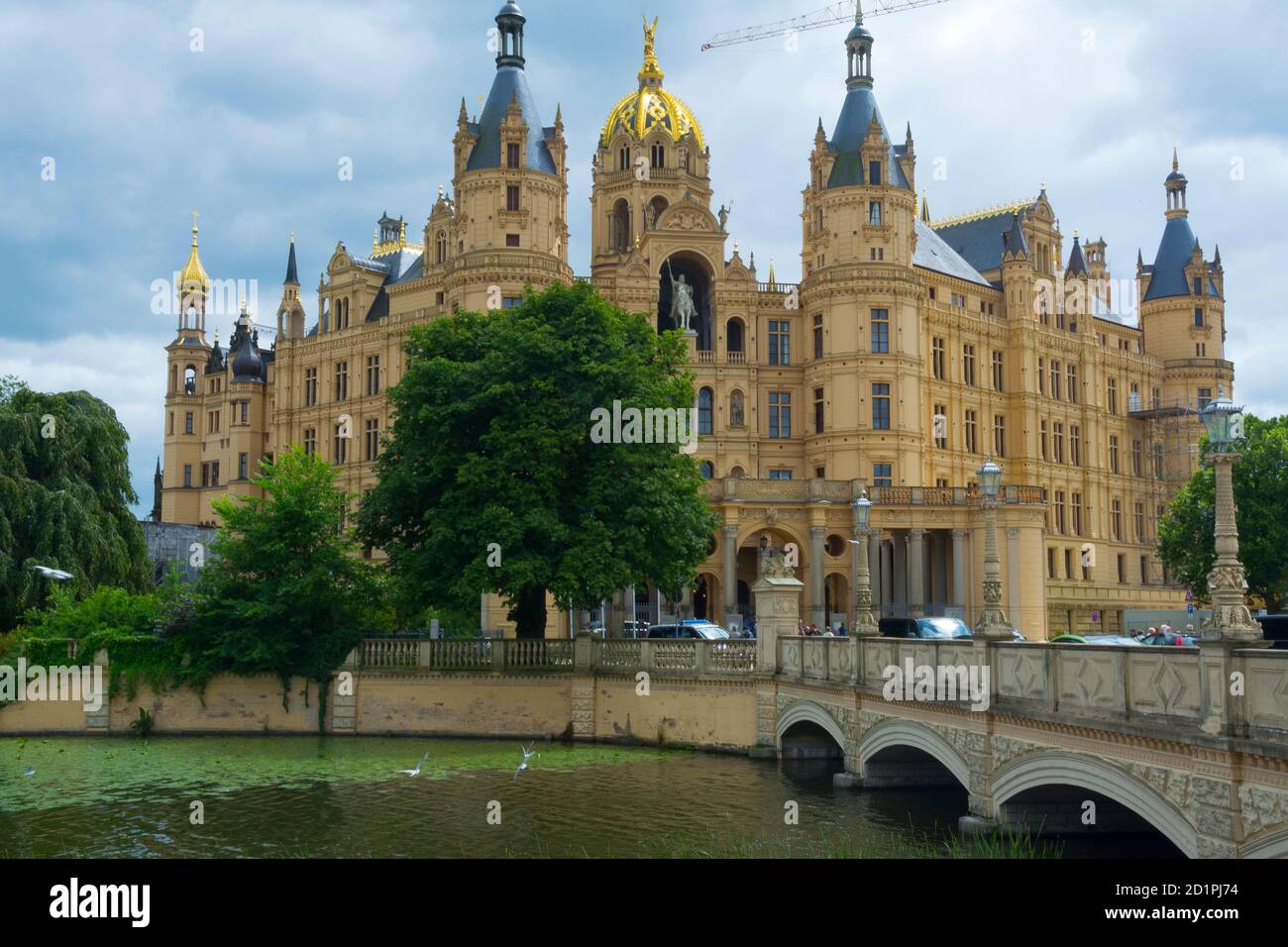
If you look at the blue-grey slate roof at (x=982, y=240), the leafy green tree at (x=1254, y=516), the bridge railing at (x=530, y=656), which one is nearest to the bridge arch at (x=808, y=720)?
the bridge railing at (x=530, y=656)

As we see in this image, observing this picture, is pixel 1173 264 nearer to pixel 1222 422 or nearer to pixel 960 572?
pixel 960 572

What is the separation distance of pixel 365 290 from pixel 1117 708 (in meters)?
70.6

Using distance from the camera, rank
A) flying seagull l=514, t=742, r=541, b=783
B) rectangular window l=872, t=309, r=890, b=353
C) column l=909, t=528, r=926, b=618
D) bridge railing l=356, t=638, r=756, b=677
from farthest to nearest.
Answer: rectangular window l=872, t=309, r=890, b=353 → column l=909, t=528, r=926, b=618 → bridge railing l=356, t=638, r=756, b=677 → flying seagull l=514, t=742, r=541, b=783

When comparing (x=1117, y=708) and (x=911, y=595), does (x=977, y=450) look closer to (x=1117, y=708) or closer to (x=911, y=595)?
(x=911, y=595)

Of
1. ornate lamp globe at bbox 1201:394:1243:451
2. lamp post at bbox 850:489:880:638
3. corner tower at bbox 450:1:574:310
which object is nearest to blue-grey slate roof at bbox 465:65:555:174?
corner tower at bbox 450:1:574:310

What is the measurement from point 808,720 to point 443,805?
973 cm

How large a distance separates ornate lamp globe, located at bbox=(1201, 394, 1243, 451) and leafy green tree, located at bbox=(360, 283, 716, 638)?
956 inches

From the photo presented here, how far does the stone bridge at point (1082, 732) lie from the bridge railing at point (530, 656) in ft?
27.0

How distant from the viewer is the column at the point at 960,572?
207 feet

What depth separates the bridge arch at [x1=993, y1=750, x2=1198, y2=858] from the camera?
16.0 metres

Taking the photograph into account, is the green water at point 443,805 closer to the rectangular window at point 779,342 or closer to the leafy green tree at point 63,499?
the leafy green tree at point 63,499

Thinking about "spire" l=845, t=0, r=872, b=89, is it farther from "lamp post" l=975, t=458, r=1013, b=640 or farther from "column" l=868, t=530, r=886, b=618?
"lamp post" l=975, t=458, r=1013, b=640

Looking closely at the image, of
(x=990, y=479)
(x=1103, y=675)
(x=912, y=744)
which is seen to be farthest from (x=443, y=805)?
(x=1103, y=675)
